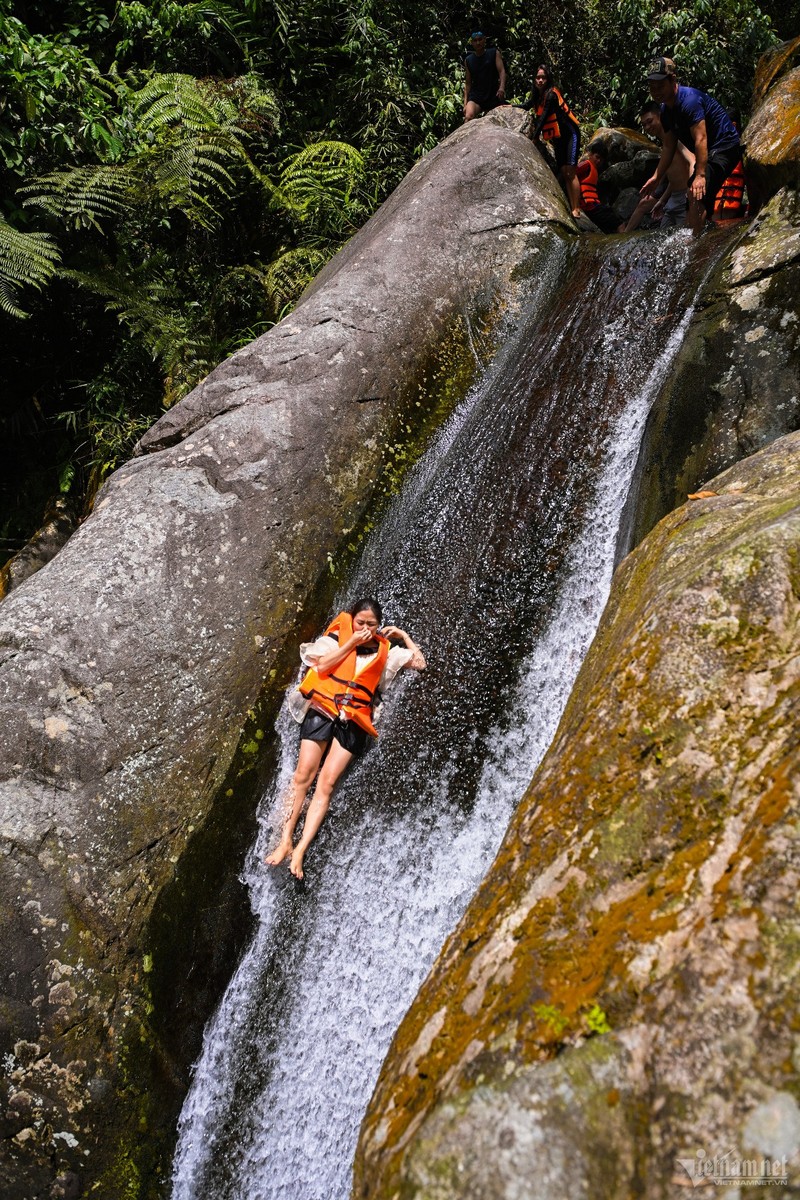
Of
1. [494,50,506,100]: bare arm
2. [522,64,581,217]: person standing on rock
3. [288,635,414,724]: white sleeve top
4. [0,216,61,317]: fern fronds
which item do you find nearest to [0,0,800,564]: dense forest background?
[0,216,61,317]: fern fronds

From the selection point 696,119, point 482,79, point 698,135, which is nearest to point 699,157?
point 698,135

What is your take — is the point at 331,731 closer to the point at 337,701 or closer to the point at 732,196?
the point at 337,701

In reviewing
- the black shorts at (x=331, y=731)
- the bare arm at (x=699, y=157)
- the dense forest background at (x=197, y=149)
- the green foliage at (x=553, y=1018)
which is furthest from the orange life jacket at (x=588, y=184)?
the green foliage at (x=553, y=1018)

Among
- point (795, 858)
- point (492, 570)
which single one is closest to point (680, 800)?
point (795, 858)

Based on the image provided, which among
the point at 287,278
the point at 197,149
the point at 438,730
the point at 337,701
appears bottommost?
the point at 438,730

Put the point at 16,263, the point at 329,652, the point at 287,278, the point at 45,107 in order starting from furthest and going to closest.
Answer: the point at 287,278 → the point at 45,107 → the point at 16,263 → the point at 329,652

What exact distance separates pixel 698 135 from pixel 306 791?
586 centimetres

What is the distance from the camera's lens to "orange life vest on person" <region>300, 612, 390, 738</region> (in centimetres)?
434

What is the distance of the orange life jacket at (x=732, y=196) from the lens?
625 centimetres

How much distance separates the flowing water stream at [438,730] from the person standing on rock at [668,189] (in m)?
1.29

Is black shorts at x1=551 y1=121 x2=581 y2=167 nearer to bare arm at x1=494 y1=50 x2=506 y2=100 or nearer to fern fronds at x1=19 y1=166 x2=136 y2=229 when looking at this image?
bare arm at x1=494 y1=50 x2=506 y2=100

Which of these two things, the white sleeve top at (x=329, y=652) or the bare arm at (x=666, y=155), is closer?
the white sleeve top at (x=329, y=652)

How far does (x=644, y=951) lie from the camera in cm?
183

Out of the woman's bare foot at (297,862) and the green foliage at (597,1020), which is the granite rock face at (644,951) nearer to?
the green foliage at (597,1020)
